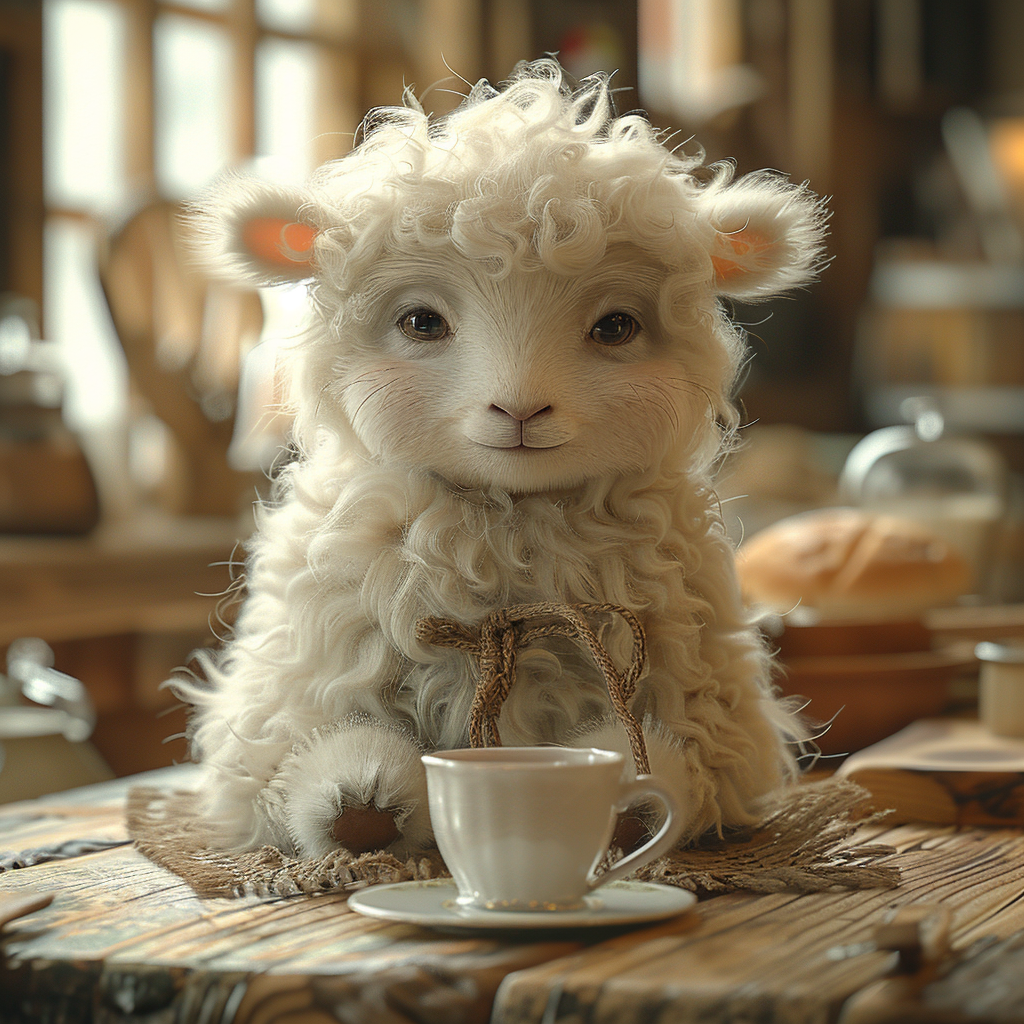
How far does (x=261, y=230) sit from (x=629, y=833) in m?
0.37

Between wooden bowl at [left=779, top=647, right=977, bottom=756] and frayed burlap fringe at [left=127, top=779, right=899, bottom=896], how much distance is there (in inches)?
9.9

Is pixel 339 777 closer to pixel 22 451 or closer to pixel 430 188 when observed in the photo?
pixel 430 188

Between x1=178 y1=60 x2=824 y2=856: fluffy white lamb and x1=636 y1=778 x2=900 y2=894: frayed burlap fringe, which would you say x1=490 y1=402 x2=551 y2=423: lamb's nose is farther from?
x1=636 y1=778 x2=900 y2=894: frayed burlap fringe

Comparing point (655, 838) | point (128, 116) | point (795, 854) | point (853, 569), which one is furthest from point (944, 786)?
point (128, 116)

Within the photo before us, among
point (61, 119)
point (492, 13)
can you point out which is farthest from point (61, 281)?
point (492, 13)

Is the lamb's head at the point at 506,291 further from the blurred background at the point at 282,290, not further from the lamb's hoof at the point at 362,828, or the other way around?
the lamb's hoof at the point at 362,828

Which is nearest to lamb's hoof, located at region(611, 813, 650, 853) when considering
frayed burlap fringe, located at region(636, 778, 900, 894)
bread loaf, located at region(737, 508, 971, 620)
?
frayed burlap fringe, located at region(636, 778, 900, 894)

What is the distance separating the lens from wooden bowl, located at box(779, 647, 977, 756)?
39.7 inches

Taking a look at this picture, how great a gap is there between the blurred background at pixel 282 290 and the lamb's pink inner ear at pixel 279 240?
41 mm

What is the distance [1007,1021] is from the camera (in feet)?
1.41

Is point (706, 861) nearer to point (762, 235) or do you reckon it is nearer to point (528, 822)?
point (528, 822)

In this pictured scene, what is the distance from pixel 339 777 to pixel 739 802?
22cm

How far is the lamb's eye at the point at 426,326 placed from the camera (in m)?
0.66

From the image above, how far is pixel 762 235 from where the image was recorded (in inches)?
28.6
